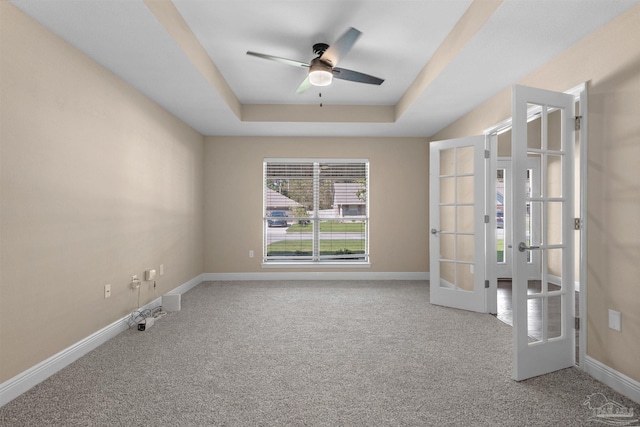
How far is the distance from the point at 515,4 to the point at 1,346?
369cm

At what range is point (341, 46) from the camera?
2551mm

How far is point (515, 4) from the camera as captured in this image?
203 cm

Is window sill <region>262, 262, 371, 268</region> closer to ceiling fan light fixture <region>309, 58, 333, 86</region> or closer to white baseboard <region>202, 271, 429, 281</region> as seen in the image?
white baseboard <region>202, 271, 429, 281</region>

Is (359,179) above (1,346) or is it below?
above

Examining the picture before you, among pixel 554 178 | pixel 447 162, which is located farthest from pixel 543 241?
pixel 447 162

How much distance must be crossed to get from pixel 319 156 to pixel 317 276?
198 centimetres

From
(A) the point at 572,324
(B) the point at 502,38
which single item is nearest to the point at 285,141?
(B) the point at 502,38

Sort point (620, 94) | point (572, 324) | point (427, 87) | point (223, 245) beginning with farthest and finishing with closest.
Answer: point (223, 245)
point (427, 87)
point (572, 324)
point (620, 94)

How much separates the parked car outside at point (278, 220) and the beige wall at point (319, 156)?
22 cm

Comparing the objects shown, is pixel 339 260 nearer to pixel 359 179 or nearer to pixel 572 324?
pixel 359 179

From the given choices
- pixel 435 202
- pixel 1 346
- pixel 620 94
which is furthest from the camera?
pixel 435 202

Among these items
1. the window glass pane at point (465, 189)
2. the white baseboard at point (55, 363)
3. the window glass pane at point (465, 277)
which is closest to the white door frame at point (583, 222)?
the window glass pane at point (465, 189)

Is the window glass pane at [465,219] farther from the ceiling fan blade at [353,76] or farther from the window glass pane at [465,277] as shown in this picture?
the ceiling fan blade at [353,76]

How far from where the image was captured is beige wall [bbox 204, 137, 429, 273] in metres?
5.44
